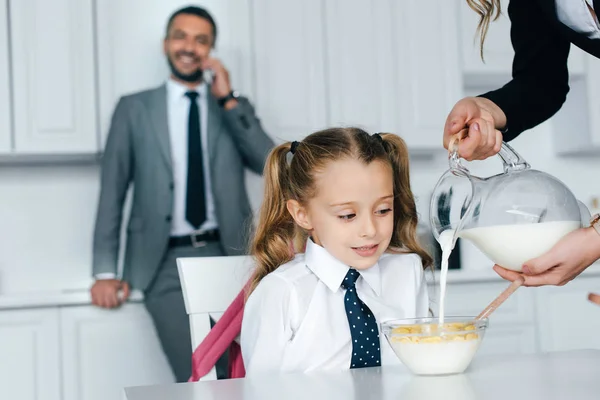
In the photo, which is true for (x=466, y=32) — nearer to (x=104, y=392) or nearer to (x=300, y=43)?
(x=300, y=43)

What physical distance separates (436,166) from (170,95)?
Answer: 1145mm

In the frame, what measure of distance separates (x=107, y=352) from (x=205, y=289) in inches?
51.4

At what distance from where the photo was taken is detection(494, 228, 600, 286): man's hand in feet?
3.35

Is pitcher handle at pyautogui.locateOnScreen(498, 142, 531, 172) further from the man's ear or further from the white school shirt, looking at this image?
the man's ear

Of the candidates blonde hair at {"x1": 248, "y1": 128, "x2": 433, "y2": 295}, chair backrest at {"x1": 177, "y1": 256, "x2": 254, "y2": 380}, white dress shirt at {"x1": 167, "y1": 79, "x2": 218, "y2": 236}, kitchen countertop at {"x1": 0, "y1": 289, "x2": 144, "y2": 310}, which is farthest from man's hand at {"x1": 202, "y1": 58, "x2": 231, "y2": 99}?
chair backrest at {"x1": 177, "y1": 256, "x2": 254, "y2": 380}

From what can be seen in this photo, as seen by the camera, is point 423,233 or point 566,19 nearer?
point 566,19

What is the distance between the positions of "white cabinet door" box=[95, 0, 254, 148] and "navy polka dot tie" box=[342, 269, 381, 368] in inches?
63.3

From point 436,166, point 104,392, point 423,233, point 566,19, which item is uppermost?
point 566,19

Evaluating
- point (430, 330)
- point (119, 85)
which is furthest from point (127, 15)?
point (430, 330)

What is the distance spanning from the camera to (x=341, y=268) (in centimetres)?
153

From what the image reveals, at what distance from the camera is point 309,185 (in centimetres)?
163

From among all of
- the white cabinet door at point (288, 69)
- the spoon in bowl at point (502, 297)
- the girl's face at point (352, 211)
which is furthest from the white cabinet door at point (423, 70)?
the spoon in bowl at point (502, 297)

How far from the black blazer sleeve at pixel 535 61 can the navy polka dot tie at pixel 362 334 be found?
0.41 meters

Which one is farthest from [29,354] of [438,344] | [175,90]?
[438,344]
